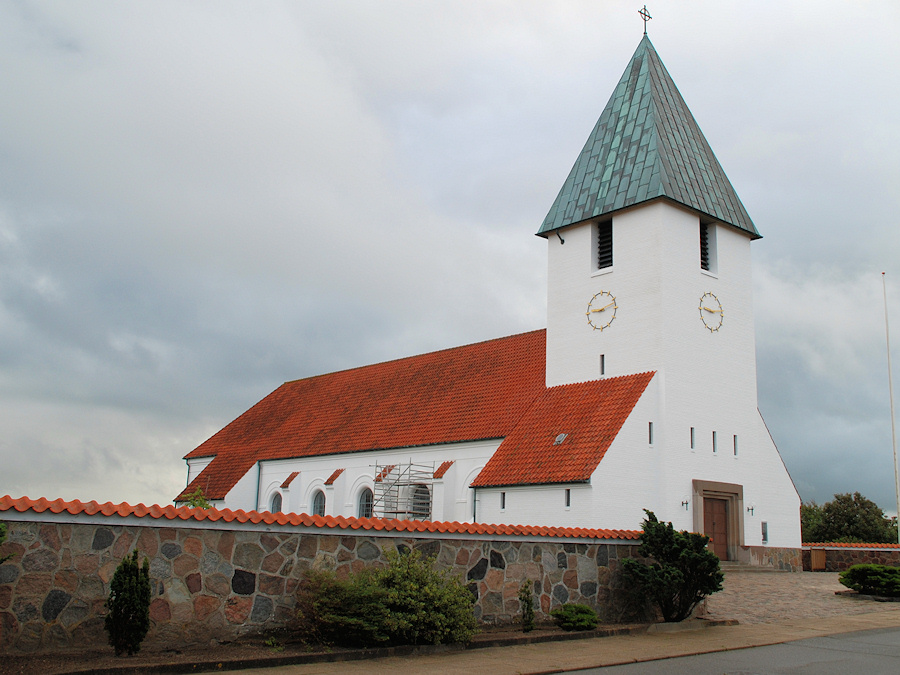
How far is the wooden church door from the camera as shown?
23.8 m

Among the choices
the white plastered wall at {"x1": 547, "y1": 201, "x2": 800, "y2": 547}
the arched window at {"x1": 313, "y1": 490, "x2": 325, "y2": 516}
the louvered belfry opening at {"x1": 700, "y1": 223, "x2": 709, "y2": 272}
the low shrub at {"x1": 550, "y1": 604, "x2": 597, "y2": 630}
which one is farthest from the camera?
the arched window at {"x1": 313, "y1": 490, "x2": 325, "y2": 516}

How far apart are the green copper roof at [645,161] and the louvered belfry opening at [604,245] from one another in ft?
2.32

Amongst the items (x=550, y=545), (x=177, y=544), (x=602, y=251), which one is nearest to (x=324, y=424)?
(x=602, y=251)

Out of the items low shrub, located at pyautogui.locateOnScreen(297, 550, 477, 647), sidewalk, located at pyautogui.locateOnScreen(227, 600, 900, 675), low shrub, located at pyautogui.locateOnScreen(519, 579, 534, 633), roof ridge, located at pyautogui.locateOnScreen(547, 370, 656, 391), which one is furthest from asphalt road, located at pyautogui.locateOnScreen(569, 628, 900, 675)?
roof ridge, located at pyautogui.locateOnScreen(547, 370, 656, 391)

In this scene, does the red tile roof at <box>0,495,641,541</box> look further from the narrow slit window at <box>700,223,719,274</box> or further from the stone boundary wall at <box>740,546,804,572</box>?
the narrow slit window at <box>700,223,719,274</box>

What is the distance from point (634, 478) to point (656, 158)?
9.88m

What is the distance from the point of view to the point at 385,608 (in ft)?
35.0

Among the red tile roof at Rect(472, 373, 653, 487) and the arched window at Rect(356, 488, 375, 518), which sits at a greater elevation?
the red tile roof at Rect(472, 373, 653, 487)

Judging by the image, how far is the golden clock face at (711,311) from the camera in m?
25.2

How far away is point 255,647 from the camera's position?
10.3m

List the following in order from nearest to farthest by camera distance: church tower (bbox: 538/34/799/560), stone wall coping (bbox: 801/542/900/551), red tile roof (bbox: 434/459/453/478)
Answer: church tower (bbox: 538/34/799/560) → stone wall coping (bbox: 801/542/900/551) → red tile roof (bbox: 434/459/453/478)

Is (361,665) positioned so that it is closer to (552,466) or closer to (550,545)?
(550,545)

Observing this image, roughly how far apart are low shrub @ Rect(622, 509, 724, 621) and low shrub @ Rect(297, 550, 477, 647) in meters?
3.85

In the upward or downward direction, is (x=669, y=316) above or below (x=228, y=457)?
above
